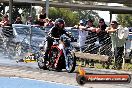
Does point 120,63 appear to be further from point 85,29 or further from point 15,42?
point 15,42

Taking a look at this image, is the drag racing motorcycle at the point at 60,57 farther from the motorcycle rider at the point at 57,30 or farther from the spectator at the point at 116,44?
the spectator at the point at 116,44

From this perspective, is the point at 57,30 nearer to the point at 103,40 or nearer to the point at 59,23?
the point at 59,23

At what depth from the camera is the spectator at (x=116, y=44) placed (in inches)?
624

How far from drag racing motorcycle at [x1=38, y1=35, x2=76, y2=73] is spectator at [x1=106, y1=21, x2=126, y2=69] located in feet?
6.85

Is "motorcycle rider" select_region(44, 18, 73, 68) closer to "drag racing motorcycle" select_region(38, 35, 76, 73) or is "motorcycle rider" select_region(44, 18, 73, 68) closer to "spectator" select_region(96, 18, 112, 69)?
"drag racing motorcycle" select_region(38, 35, 76, 73)

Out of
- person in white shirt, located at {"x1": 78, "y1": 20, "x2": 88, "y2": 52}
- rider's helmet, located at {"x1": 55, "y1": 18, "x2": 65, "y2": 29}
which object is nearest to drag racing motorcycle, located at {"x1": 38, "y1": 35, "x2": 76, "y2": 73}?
rider's helmet, located at {"x1": 55, "y1": 18, "x2": 65, "y2": 29}

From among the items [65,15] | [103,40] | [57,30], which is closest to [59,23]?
[57,30]

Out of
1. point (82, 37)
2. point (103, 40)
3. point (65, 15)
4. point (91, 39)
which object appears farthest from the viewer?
point (65, 15)

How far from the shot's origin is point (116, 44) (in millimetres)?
15852

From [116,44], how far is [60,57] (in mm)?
2465

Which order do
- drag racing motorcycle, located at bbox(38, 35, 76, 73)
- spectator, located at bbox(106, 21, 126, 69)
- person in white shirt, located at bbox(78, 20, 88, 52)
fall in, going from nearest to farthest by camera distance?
drag racing motorcycle, located at bbox(38, 35, 76, 73) < spectator, located at bbox(106, 21, 126, 69) < person in white shirt, located at bbox(78, 20, 88, 52)

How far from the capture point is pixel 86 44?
56.0 feet

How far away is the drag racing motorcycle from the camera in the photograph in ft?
46.5

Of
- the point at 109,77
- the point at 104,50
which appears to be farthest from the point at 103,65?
the point at 109,77
